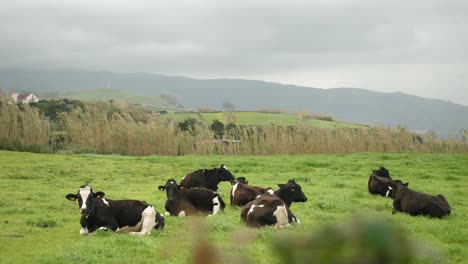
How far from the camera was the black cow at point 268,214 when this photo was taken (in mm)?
9727

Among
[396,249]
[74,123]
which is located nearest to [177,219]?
[396,249]

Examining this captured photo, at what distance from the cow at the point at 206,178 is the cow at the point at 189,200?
10.5 feet

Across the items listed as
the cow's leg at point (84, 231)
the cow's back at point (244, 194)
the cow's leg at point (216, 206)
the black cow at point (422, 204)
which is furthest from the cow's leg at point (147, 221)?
the black cow at point (422, 204)

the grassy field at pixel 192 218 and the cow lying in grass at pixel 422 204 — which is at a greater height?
the cow lying in grass at pixel 422 204

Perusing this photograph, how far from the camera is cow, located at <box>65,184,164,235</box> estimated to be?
973 cm

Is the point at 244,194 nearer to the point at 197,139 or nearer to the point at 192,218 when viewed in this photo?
the point at 192,218

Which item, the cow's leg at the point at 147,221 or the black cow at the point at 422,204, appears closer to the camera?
the cow's leg at the point at 147,221

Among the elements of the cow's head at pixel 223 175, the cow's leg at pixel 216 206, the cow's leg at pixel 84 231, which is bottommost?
the cow's leg at pixel 84 231

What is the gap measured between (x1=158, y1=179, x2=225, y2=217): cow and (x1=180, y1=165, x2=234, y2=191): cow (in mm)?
3199

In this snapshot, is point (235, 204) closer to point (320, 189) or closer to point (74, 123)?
point (320, 189)

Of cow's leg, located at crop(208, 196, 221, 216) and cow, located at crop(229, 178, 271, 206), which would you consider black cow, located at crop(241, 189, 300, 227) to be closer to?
cow's leg, located at crop(208, 196, 221, 216)

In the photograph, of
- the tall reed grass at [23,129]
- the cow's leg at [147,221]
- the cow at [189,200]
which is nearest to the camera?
the cow's leg at [147,221]

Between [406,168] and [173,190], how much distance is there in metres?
12.7

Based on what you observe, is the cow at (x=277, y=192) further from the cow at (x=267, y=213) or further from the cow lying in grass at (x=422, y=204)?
the cow lying in grass at (x=422, y=204)
